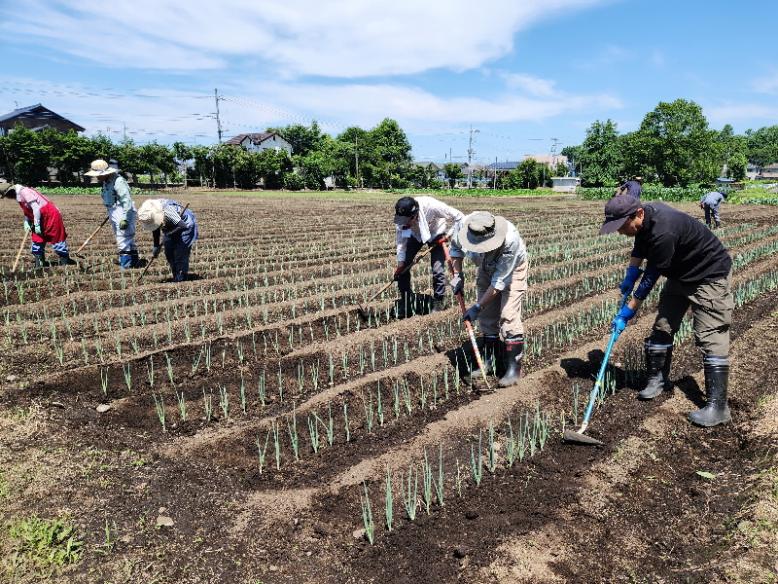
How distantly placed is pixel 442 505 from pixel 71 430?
2702 mm

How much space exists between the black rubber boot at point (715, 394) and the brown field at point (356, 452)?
0.09 metres

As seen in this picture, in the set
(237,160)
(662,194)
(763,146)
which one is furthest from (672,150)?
(763,146)

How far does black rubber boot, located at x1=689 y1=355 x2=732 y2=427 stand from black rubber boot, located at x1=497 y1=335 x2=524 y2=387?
1323 millimetres

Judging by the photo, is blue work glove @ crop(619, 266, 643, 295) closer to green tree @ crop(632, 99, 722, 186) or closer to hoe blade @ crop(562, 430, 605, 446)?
hoe blade @ crop(562, 430, 605, 446)

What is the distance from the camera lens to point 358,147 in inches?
2191

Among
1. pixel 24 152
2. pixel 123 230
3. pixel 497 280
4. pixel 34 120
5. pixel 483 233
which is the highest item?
pixel 34 120

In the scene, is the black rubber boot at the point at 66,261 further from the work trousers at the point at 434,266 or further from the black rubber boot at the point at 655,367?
the black rubber boot at the point at 655,367

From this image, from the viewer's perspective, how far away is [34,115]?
52.0m

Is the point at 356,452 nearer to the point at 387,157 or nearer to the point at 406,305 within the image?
the point at 406,305

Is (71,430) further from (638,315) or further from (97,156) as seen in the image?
(97,156)

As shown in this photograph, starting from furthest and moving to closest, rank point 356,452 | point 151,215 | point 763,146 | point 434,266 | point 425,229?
point 763,146 → point 151,215 → point 434,266 → point 425,229 → point 356,452

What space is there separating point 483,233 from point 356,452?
1863 mm

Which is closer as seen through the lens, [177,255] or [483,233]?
[483,233]

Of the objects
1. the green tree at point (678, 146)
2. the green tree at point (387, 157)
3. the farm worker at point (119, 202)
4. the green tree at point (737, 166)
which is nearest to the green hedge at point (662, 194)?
the green tree at point (678, 146)
